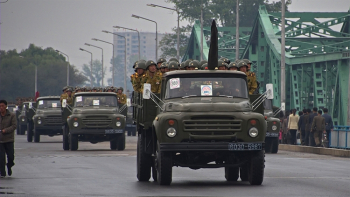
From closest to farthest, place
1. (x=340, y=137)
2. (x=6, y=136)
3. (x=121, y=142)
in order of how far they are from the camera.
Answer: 1. (x=6, y=136)
2. (x=340, y=137)
3. (x=121, y=142)

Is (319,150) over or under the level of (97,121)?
under

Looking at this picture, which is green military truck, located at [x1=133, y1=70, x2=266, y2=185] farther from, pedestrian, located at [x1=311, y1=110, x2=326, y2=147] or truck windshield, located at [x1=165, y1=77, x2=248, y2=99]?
pedestrian, located at [x1=311, y1=110, x2=326, y2=147]

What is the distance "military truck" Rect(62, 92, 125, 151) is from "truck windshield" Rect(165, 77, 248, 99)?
47.1 ft

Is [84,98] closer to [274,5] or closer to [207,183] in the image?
[207,183]

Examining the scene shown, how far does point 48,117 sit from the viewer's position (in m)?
36.5

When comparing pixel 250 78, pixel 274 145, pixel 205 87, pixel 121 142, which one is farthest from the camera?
pixel 121 142

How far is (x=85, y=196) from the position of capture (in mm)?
12641

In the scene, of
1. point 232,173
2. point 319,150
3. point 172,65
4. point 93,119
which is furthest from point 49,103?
point 232,173

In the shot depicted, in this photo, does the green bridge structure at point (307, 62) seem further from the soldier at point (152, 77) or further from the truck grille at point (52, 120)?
the soldier at point (152, 77)

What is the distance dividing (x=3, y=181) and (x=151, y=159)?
2.76 m

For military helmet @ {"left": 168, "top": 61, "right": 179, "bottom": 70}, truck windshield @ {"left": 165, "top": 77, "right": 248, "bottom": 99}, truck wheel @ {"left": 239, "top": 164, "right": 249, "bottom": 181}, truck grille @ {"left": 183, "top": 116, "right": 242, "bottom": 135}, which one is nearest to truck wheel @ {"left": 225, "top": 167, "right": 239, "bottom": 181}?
truck wheel @ {"left": 239, "top": 164, "right": 249, "bottom": 181}

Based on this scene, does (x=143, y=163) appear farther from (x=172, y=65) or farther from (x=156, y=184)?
(x=172, y=65)

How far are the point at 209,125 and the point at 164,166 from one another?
1012mm

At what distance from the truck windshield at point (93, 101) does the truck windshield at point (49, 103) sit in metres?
7.68
